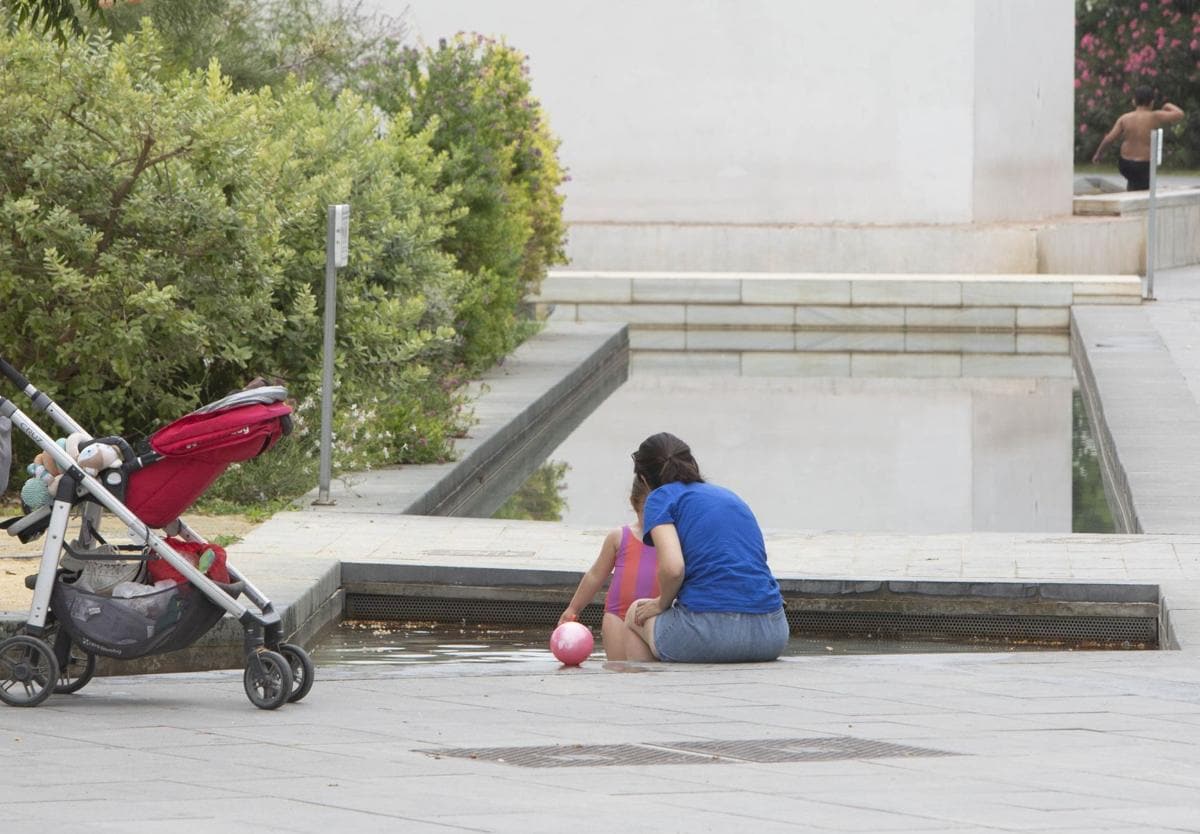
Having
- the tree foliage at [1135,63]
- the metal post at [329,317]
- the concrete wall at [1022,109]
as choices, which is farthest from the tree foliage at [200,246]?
the tree foliage at [1135,63]

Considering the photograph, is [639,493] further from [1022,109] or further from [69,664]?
[1022,109]

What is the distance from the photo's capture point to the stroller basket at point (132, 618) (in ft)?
22.3

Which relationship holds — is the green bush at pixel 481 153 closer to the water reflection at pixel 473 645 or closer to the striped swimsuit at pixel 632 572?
the water reflection at pixel 473 645

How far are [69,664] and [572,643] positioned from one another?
1786 millimetres

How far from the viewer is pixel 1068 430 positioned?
52.9 feet

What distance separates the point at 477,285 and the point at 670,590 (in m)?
8.98

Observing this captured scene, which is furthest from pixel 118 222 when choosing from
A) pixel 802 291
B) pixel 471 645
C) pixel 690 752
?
pixel 802 291

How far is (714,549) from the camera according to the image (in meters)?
7.66

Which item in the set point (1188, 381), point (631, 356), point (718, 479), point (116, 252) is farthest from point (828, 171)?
point (116, 252)

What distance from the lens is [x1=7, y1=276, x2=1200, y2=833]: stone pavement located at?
5129 millimetres

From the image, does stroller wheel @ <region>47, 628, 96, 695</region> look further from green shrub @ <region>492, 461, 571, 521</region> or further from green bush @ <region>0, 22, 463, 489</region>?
green shrub @ <region>492, 461, 571, 521</region>

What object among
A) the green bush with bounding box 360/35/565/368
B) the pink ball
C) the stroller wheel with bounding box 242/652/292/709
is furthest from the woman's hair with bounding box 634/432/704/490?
the green bush with bounding box 360/35/565/368

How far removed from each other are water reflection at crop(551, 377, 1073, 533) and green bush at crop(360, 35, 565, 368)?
1222 millimetres

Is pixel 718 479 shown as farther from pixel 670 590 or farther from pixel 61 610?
pixel 61 610
